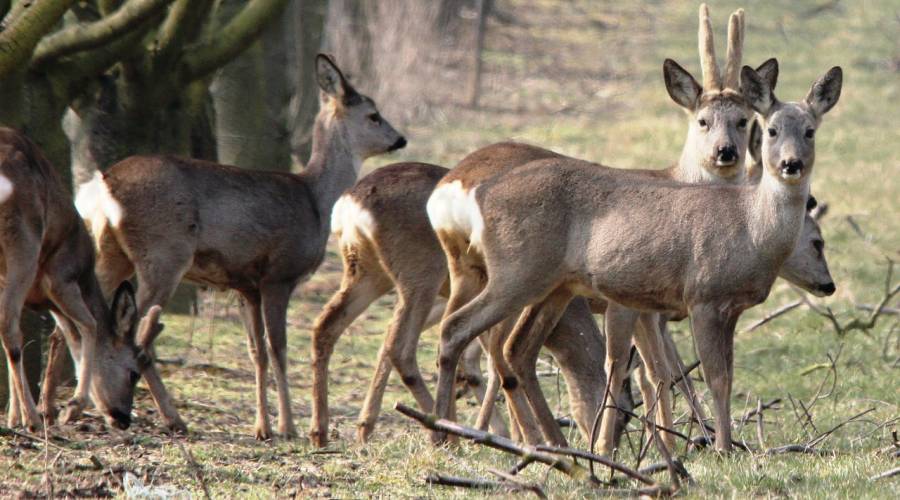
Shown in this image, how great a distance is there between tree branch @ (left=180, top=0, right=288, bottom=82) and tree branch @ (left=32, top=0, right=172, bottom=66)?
130cm

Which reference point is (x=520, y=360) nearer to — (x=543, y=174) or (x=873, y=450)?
(x=543, y=174)

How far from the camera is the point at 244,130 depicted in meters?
12.9

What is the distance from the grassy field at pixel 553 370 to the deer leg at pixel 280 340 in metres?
0.27

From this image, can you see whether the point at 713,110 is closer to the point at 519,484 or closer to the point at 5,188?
the point at 519,484

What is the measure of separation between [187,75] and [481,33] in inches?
597

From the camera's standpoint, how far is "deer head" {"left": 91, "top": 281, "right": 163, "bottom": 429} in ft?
28.3

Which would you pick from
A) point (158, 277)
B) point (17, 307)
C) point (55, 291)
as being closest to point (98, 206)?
point (158, 277)

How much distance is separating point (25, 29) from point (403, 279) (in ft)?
8.19

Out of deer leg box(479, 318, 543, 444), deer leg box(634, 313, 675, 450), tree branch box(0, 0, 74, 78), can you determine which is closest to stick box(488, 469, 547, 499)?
deer leg box(479, 318, 543, 444)

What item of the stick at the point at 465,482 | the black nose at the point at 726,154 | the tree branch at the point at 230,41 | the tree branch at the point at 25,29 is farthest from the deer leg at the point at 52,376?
the black nose at the point at 726,154

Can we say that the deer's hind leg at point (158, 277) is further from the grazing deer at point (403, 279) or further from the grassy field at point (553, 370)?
the grazing deer at point (403, 279)

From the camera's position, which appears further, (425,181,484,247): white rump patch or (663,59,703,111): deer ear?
(663,59,703,111): deer ear

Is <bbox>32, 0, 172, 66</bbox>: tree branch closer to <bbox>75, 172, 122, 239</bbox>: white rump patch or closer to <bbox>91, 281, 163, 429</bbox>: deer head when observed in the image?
<bbox>75, 172, 122, 239</bbox>: white rump patch

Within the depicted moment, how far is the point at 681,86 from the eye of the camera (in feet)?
30.0
